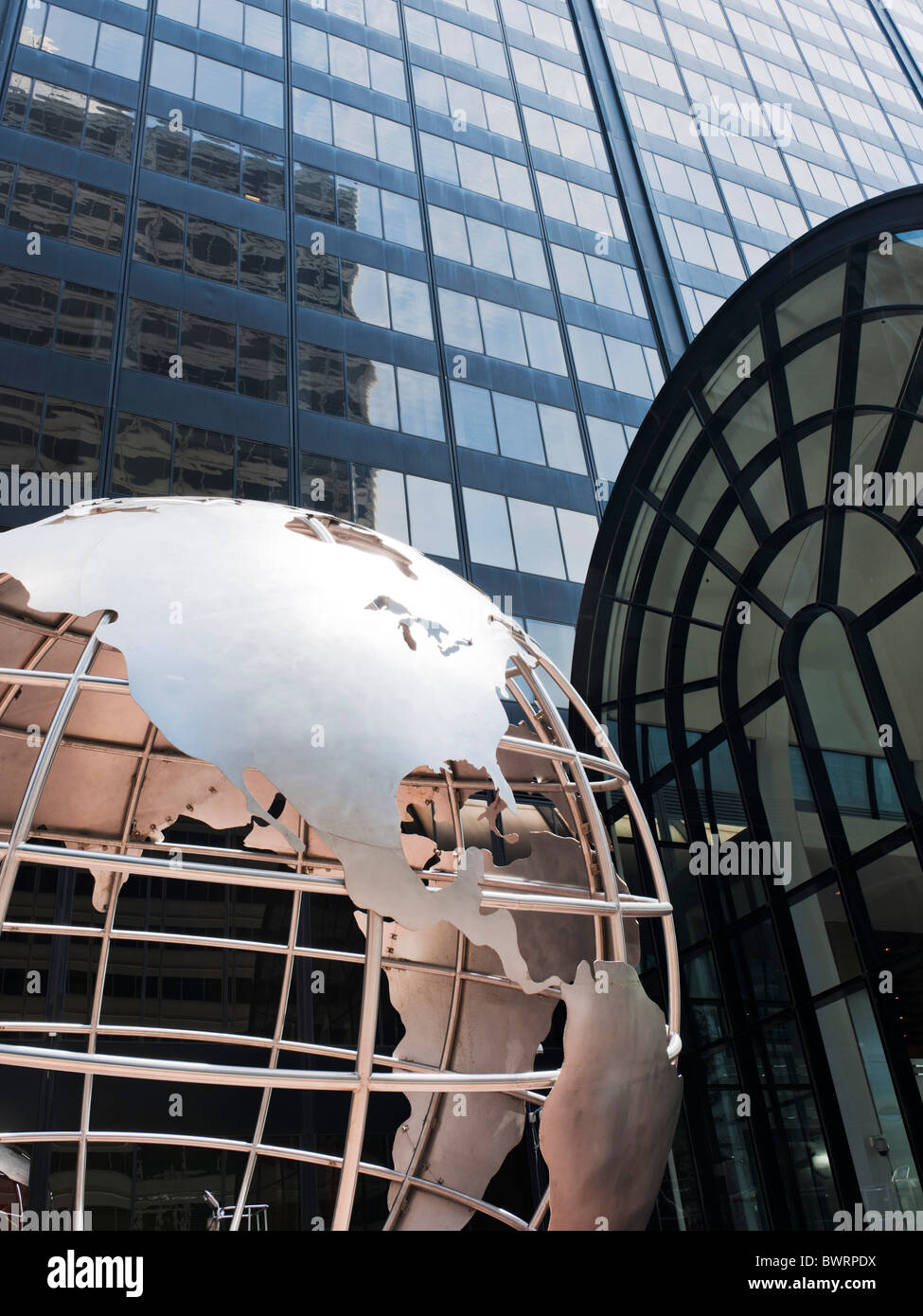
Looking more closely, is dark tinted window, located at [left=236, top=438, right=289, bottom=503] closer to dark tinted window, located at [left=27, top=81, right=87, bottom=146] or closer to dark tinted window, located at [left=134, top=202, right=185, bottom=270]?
dark tinted window, located at [left=134, top=202, right=185, bottom=270]

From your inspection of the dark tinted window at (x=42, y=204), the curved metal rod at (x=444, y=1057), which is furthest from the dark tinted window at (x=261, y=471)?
the curved metal rod at (x=444, y=1057)

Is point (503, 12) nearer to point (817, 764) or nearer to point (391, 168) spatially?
point (391, 168)

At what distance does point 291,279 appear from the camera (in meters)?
22.2


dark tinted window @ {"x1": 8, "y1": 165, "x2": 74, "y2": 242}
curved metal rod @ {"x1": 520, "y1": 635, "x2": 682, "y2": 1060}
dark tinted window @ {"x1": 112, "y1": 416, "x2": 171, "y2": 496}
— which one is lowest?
curved metal rod @ {"x1": 520, "y1": 635, "x2": 682, "y2": 1060}

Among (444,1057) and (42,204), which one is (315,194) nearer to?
(42,204)

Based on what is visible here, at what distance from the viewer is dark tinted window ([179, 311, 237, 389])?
19.9 meters

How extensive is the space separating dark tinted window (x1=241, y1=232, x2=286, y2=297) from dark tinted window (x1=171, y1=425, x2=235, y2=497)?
443 centimetres

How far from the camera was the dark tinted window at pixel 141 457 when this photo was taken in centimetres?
1811

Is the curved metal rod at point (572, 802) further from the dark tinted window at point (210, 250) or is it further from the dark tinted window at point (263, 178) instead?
the dark tinted window at point (263, 178)

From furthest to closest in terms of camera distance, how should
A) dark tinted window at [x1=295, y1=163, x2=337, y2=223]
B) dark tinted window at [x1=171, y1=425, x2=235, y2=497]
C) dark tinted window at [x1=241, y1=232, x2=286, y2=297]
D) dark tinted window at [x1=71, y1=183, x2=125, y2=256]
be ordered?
dark tinted window at [x1=295, y1=163, x2=337, y2=223] → dark tinted window at [x1=241, y1=232, x2=286, y2=297] → dark tinted window at [x1=71, y1=183, x2=125, y2=256] → dark tinted window at [x1=171, y1=425, x2=235, y2=497]

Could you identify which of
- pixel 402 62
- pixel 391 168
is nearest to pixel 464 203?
pixel 391 168

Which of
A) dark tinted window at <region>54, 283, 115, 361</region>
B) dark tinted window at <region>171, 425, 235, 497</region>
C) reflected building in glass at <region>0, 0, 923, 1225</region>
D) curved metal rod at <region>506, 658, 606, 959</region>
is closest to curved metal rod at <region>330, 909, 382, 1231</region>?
curved metal rod at <region>506, 658, 606, 959</region>

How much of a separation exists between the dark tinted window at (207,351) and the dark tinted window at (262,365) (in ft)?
0.82

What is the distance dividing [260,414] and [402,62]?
14299 millimetres
